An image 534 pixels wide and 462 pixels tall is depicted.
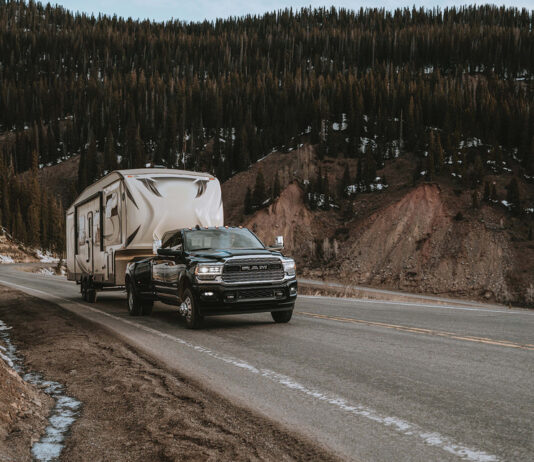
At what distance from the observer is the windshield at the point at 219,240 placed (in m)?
12.1

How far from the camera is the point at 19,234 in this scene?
9438 centimetres

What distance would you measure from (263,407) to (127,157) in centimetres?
10312

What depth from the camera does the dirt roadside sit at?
4.22 meters

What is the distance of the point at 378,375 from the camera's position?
670cm

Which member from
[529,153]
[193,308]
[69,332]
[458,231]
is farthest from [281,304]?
[529,153]

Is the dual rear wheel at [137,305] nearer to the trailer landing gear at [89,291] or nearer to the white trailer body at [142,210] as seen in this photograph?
the white trailer body at [142,210]

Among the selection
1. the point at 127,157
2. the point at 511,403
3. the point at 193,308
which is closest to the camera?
the point at 511,403

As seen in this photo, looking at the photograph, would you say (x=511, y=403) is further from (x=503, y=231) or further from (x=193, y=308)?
(x=503, y=231)

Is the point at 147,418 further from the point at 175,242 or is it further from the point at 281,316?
the point at 175,242

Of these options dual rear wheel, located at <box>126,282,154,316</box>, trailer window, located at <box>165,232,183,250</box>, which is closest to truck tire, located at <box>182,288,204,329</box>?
trailer window, located at <box>165,232,183,250</box>

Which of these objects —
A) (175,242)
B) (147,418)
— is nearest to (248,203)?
(175,242)

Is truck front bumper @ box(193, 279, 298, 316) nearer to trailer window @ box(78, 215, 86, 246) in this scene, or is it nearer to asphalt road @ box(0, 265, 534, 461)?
asphalt road @ box(0, 265, 534, 461)

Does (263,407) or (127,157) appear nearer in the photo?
(263,407)

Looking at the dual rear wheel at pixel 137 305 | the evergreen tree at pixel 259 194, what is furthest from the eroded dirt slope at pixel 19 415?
the evergreen tree at pixel 259 194
